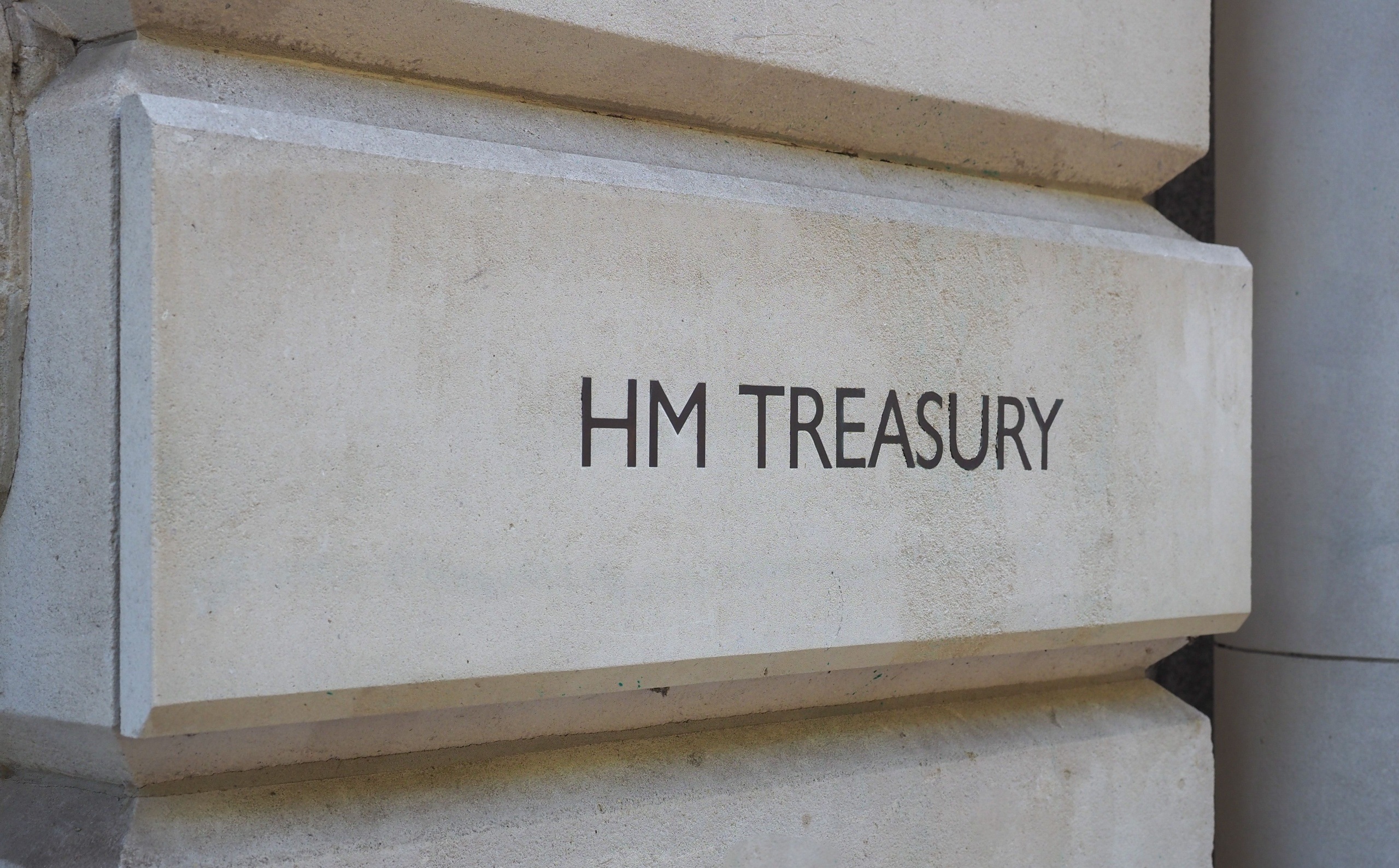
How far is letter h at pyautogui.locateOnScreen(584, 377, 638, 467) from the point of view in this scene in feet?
6.81

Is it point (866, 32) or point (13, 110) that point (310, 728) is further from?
point (866, 32)

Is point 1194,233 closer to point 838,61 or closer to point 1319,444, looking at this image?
point 1319,444

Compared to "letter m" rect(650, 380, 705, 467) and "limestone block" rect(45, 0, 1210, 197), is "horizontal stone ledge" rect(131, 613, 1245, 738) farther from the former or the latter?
"limestone block" rect(45, 0, 1210, 197)

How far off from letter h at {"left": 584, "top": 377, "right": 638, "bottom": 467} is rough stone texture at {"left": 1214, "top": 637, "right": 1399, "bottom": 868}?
85.7 inches

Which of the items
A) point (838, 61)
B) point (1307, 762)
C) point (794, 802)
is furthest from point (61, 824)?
point (1307, 762)

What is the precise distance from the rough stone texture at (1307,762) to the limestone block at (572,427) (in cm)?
67

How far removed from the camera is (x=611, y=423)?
2.11 metres

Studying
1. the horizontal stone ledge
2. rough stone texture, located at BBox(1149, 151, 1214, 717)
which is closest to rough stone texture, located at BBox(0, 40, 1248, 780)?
the horizontal stone ledge

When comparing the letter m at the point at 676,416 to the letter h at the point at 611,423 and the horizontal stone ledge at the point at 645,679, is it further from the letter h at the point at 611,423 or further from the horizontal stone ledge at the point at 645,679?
the horizontal stone ledge at the point at 645,679

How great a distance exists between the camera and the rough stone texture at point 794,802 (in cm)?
191

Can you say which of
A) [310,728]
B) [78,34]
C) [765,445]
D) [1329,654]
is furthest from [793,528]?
[1329,654]

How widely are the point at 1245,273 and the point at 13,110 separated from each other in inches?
110

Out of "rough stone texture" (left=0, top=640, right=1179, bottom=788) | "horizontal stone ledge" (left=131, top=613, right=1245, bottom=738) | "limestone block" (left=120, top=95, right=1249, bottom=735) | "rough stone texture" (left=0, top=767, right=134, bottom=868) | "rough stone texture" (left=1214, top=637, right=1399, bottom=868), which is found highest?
"limestone block" (left=120, top=95, right=1249, bottom=735)

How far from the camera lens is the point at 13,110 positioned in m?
1.85
